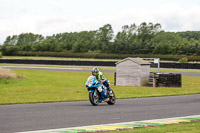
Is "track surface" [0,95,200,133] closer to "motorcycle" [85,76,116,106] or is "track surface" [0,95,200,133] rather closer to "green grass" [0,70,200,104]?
"motorcycle" [85,76,116,106]

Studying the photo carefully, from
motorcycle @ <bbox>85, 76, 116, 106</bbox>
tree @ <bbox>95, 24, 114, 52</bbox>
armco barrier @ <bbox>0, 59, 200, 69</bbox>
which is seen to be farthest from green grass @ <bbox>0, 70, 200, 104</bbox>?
tree @ <bbox>95, 24, 114, 52</bbox>

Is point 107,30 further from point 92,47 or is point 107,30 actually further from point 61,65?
point 61,65

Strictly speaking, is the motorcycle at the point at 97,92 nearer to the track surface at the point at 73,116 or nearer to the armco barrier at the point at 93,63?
the track surface at the point at 73,116

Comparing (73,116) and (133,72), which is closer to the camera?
(73,116)

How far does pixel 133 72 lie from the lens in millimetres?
28172

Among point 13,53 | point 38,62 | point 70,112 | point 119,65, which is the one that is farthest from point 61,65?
point 70,112

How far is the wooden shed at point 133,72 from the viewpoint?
27.9 m

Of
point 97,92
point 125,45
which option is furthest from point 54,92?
point 125,45

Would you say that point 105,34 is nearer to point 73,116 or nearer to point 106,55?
point 106,55

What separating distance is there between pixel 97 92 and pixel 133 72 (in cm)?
1325

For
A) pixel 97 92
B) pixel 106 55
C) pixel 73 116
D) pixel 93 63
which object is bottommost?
pixel 93 63

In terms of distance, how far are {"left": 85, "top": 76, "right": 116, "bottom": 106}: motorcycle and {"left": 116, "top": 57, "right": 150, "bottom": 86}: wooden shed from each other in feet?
40.7

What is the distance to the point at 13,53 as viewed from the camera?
109812mm

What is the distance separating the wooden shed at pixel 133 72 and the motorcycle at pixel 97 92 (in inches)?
488
